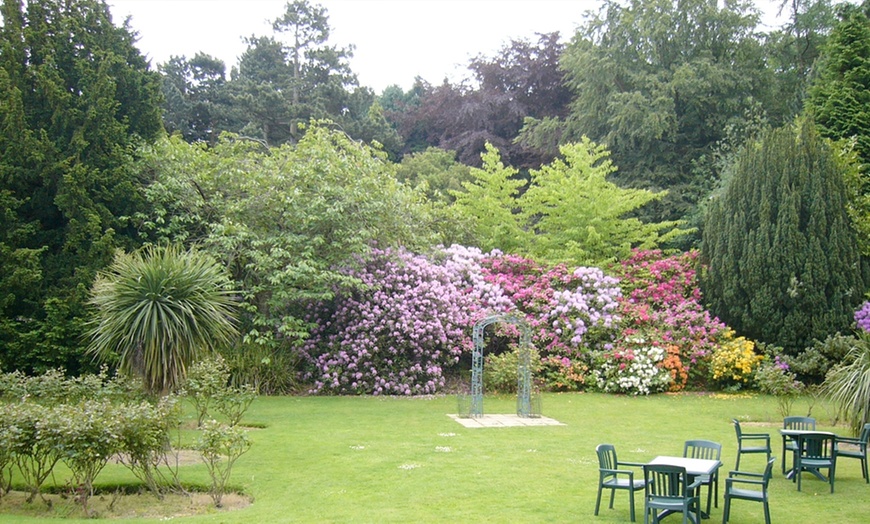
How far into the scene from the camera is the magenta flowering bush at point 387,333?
16.7 m

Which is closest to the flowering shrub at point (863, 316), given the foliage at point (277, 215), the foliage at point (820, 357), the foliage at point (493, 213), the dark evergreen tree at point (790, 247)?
the foliage at point (820, 357)

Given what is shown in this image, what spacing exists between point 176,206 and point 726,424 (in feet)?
43.3

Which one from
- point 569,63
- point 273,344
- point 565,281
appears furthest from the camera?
point 569,63

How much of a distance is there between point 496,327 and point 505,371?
5.51 feet

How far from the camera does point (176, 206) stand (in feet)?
55.5

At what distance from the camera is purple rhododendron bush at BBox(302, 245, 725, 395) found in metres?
16.9

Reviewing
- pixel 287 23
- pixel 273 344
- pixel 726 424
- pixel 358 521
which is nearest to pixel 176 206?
pixel 273 344

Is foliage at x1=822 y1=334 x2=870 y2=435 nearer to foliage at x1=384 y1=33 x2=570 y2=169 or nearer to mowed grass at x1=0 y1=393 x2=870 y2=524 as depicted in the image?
mowed grass at x1=0 y1=393 x2=870 y2=524

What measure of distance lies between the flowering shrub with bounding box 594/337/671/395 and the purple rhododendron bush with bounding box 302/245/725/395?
3 centimetres

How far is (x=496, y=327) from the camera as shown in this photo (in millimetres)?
18484

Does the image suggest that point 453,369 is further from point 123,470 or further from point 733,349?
point 123,470

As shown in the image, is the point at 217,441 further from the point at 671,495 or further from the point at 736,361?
the point at 736,361

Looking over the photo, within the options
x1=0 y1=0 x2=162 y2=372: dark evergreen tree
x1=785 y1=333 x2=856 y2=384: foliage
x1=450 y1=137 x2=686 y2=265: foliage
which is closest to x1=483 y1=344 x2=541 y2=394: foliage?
x1=450 y1=137 x2=686 y2=265: foliage

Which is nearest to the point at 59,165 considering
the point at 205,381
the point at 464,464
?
the point at 205,381
